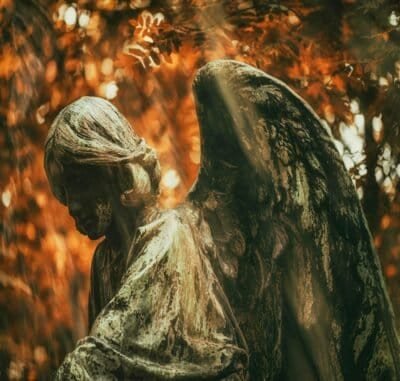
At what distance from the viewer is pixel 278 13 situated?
215 inches

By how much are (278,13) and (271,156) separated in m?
2.57

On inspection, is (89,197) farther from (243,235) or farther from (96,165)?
(243,235)

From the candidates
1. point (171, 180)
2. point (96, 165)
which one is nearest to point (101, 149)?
point (96, 165)

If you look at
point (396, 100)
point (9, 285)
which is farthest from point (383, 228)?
point (9, 285)

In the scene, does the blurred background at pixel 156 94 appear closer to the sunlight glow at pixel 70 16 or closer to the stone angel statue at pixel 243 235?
the sunlight glow at pixel 70 16

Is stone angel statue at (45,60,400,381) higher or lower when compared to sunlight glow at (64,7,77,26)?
lower

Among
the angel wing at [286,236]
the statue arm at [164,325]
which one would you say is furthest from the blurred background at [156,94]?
the statue arm at [164,325]

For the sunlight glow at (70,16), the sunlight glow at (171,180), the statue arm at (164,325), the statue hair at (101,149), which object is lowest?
the statue arm at (164,325)

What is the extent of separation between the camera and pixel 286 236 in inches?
117

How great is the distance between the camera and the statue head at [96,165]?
2.94 meters

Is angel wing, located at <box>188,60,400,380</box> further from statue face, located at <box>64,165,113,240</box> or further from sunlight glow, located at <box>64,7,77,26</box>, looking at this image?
sunlight glow, located at <box>64,7,77,26</box>

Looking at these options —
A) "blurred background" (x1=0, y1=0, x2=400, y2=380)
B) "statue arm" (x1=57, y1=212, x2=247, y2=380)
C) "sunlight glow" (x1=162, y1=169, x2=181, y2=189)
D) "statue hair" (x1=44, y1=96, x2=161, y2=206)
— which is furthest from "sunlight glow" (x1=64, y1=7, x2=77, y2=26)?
"statue arm" (x1=57, y1=212, x2=247, y2=380)

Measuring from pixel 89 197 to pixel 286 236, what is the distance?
461 mm

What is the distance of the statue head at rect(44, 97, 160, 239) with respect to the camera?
2.94 m
